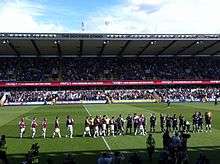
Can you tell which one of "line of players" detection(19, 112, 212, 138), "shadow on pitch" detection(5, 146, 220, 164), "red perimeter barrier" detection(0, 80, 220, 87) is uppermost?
"red perimeter barrier" detection(0, 80, 220, 87)

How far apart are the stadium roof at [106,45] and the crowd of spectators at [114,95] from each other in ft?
26.3

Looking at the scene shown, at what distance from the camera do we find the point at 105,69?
87750mm

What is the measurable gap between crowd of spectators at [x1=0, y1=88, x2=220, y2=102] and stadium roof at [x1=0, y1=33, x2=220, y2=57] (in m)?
8.00

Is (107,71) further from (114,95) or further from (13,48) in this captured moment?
(13,48)

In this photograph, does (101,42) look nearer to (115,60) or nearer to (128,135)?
(115,60)

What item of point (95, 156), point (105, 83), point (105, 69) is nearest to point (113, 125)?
point (95, 156)

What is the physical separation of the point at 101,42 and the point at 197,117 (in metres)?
47.1

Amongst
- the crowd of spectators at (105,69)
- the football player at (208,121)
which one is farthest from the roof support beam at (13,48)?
the football player at (208,121)

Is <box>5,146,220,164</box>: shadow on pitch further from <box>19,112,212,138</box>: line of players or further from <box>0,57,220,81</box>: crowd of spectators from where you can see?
<box>0,57,220,81</box>: crowd of spectators

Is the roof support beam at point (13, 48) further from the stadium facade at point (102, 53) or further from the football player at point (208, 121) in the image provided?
the football player at point (208, 121)

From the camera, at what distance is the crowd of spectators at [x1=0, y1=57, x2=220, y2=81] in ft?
278

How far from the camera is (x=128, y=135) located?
3219 centimetres

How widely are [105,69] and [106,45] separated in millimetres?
7593

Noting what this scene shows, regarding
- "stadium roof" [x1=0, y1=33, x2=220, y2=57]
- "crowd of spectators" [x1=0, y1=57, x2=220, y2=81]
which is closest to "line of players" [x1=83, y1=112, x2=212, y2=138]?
"stadium roof" [x1=0, y1=33, x2=220, y2=57]
